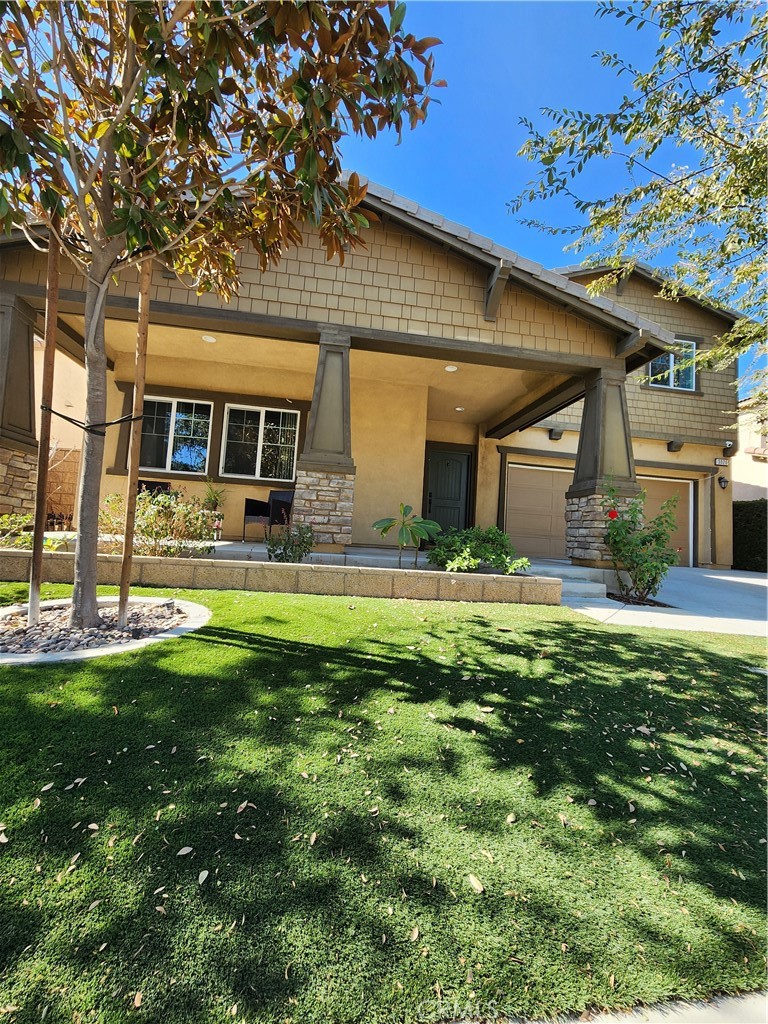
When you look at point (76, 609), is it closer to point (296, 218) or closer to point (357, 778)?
point (357, 778)

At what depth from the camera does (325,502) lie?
6.81 meters

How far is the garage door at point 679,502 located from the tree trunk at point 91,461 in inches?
485

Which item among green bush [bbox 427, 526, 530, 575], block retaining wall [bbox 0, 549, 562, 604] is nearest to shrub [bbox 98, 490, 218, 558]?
block retaining wall [bbox 0, 549, 562, 604]

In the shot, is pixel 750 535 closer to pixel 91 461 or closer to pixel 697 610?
pixel 697 610

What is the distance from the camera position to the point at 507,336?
7527 millimetres

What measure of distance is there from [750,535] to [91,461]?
14.8 metres

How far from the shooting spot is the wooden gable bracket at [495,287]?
7.00 m

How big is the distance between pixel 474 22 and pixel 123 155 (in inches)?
155

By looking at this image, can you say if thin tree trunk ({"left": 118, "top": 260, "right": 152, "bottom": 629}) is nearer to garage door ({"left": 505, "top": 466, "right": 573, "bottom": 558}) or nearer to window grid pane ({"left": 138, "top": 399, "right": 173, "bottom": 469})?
window grid pane ({"left": 138, "top": 399, "right": 173, "bottom": 469})

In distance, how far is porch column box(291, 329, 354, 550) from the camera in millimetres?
6773

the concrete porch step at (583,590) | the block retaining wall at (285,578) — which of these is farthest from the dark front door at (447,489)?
the block retaining wall at (285,578)

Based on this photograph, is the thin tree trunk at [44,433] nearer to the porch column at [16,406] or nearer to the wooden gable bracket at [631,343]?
the porch column at [16,406]

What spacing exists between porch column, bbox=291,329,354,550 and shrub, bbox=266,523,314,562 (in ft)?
2.04

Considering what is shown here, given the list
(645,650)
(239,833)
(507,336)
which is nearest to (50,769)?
(239,833)
